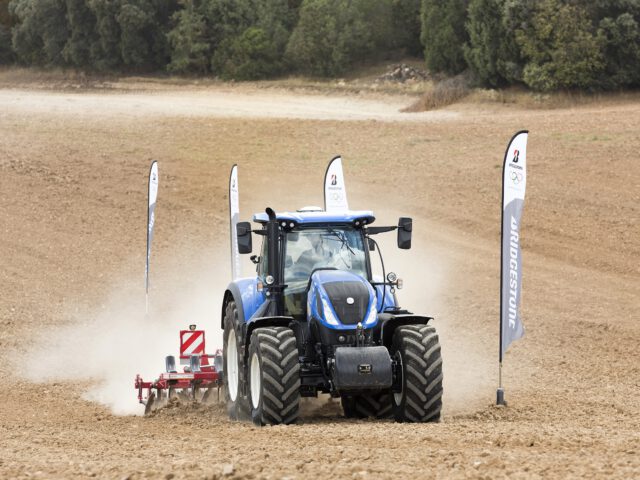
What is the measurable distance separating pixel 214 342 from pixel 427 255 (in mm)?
8000

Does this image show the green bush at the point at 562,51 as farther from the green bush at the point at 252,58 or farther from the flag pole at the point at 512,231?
the flag pole at the point at 512,231

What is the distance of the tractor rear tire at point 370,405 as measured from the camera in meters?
11.8

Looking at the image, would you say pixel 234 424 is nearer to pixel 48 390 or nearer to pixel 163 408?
pixel 163 408

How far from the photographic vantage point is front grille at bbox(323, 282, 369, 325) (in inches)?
425

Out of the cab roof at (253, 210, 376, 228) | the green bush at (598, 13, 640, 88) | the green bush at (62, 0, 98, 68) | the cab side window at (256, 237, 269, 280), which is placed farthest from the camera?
the green bush at (62, 0, 98, 68)

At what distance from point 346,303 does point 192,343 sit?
434cm

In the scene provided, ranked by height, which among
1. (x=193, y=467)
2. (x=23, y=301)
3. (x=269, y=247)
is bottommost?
(x=23, y=301)

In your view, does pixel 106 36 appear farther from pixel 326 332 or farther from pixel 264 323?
pixel 326 332

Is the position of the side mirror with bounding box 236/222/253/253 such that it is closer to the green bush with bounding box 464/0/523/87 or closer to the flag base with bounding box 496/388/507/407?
the flag base with bounding box 496/388/507/407

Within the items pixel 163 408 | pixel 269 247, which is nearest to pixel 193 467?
pixel 269 247

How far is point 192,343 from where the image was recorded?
576 inches

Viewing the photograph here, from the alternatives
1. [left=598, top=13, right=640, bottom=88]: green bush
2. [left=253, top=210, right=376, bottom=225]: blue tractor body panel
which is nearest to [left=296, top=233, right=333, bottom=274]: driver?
[left=253, top=210, right=376, bottom=225]: blue tractor body panel

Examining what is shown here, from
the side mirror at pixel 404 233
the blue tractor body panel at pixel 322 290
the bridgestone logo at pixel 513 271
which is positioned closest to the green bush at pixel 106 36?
the blue tractor body panel at pixel 322 290

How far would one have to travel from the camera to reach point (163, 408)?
13281 millimetres
